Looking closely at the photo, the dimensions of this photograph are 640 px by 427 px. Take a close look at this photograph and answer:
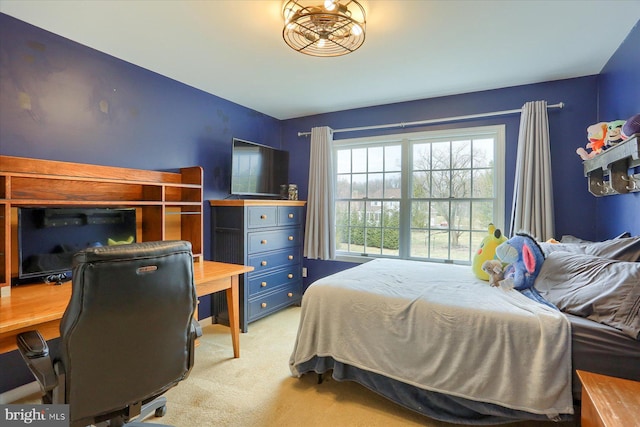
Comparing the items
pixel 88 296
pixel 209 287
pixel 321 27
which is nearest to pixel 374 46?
pixel 321 27

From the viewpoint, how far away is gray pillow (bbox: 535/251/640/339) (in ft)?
4.68

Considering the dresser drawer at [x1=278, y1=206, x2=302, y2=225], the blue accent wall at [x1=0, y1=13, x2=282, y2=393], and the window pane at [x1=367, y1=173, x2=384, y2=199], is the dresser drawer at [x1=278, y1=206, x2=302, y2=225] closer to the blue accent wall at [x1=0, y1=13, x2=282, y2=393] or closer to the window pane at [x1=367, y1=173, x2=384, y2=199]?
the blue accent wall at [x1=0, y1=13, x2=282, y2=393]

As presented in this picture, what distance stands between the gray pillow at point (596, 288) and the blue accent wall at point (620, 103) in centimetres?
69

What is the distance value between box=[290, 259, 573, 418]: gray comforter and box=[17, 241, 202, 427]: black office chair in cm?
99

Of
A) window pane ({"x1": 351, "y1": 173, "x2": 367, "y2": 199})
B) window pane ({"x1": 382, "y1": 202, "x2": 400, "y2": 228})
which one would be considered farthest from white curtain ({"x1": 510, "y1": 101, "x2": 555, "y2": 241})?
window pane ({"x1": 351, "y1": 173, "x2": 367, "y2": 199})

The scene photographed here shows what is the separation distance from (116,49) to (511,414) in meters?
3.43

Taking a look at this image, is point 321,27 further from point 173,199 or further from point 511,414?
point 511,414

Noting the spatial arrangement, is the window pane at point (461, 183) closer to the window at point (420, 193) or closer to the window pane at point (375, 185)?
the window at point (420, 193)

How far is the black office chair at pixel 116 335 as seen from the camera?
1.18 meters

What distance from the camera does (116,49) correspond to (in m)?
2.41

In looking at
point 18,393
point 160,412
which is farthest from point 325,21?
point 18,393

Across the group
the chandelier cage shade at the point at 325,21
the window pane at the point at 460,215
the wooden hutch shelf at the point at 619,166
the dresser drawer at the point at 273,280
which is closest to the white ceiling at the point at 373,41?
the chandelier cage shade at the point at 325,21

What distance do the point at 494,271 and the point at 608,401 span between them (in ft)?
3.35

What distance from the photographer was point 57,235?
2.12 meters
